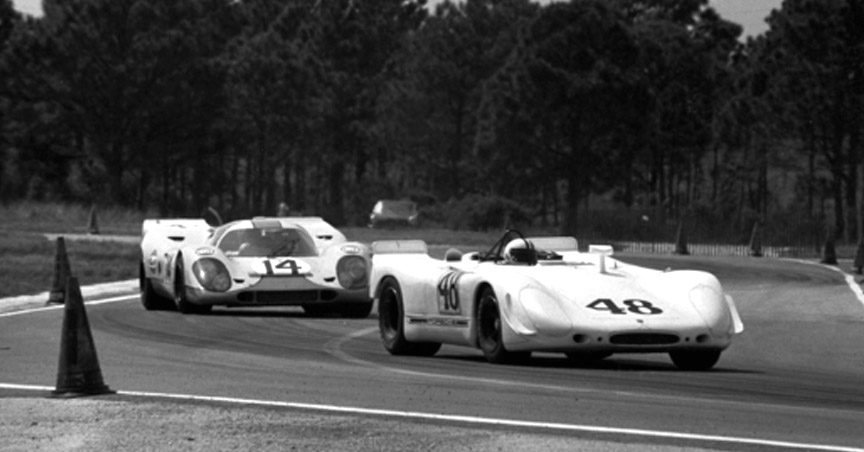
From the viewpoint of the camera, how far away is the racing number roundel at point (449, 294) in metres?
14.6

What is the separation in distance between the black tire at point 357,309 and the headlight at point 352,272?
227 millimetres

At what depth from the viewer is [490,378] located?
12.6 metres

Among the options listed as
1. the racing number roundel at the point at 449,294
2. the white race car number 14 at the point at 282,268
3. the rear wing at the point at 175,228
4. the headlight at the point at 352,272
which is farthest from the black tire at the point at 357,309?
the racing number roundel at the point at 449,294

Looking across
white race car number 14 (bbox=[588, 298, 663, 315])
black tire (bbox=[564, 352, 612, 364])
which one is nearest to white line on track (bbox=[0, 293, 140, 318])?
black tire (bbox=[564, 352, 612, 364])

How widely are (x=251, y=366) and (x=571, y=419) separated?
4.35m

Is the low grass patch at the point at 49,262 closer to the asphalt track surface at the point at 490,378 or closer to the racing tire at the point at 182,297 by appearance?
the racing tire at the point at 182,297

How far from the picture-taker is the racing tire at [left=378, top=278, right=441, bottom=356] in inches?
606

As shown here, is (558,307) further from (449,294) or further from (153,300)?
(153,300)

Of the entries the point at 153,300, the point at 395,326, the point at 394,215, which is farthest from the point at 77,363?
the point at 394,215

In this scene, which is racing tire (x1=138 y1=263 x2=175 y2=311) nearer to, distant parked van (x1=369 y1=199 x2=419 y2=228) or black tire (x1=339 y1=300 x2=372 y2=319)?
black tire (x1=339 y1=300 x2=372 y2=319)

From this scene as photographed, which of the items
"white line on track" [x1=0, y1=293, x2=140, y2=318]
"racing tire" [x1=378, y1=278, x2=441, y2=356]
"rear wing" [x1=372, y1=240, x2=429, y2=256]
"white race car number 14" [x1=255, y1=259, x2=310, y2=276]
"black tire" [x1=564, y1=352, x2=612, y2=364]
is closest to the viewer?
"black tire" [x1=564, y1=352, x2=612, y2=364]

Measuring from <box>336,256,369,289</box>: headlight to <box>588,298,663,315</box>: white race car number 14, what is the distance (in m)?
7.74

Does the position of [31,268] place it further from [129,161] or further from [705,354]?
[129,161]

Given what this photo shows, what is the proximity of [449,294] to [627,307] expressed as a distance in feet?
5.67
